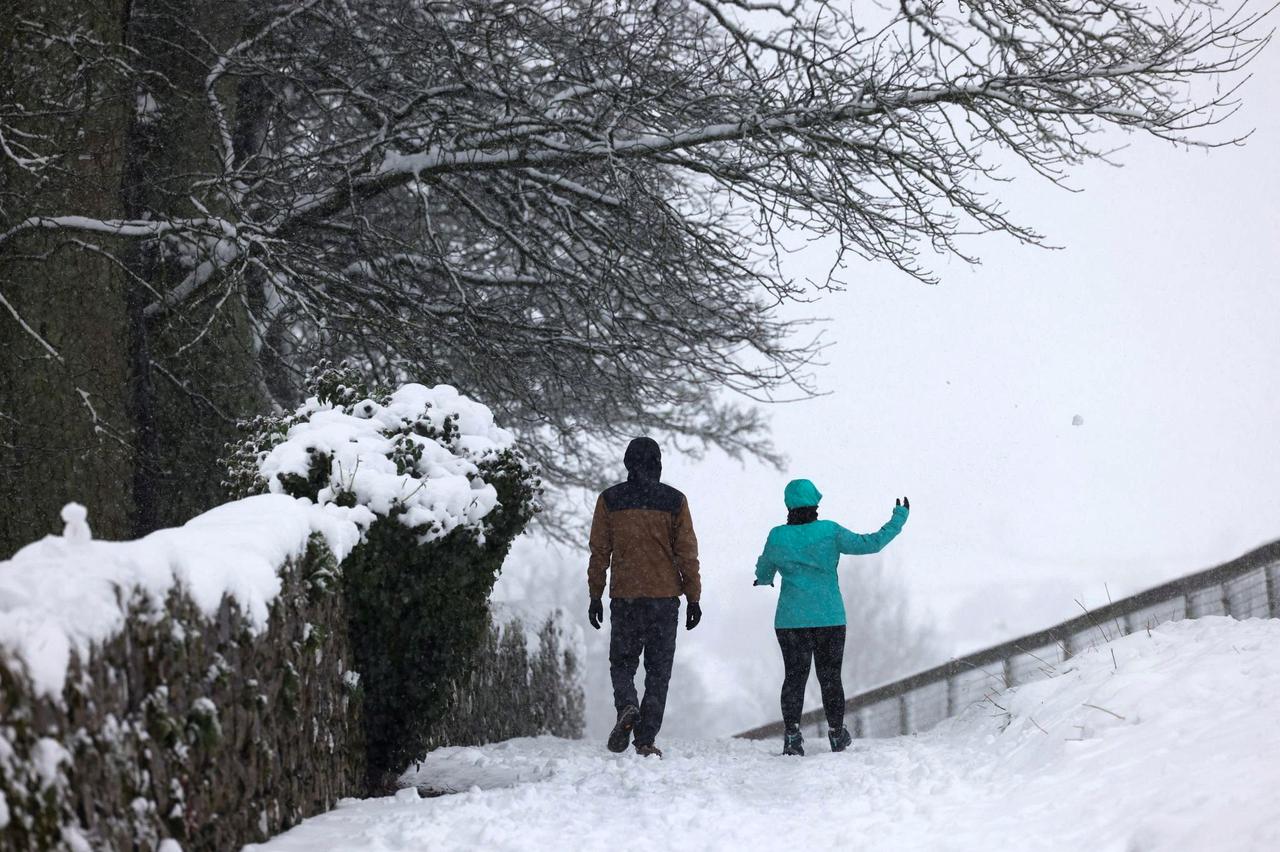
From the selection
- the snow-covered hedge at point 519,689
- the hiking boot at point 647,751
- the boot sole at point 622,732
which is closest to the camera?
the hiking boot at point 647,751

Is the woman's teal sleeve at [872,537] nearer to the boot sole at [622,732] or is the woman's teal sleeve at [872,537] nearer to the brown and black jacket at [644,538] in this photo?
the brown and black jacket at [644,538]

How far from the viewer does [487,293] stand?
1223cm

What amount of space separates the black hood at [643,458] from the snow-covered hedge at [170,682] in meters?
3.18

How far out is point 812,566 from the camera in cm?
812

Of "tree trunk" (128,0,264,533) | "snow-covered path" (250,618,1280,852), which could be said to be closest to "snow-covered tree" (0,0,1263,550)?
"tree trunk" (128,0,264,533)

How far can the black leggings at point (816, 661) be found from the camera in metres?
8.16

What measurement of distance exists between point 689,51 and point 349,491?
5.86 m

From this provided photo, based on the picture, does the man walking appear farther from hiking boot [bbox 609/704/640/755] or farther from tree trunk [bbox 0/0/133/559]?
tree trunk [bbox 0/0/133/559]

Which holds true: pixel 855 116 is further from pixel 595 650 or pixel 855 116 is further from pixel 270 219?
pixel 595 650

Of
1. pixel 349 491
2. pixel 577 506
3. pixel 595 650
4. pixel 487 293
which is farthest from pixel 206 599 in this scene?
pixel 595 650

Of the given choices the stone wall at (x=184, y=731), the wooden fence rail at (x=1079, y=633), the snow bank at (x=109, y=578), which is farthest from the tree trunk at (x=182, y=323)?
the wooden fence rail at (x=1079, y=633)

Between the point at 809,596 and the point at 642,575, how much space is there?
1148 mm

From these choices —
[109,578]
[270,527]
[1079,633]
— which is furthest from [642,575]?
[109,578]

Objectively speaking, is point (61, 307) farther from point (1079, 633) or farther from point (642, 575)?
point (1079, 633)
